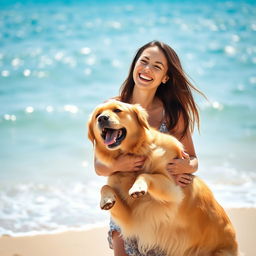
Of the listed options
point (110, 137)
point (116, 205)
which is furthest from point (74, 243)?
point (110, 137)

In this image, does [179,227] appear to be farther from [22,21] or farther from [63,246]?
[22,21]

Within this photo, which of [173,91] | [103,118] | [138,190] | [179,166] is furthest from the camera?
[173,91]

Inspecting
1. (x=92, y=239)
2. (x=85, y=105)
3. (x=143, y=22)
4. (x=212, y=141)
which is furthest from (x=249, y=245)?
(x=143, y=22)

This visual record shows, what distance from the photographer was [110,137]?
127 inches

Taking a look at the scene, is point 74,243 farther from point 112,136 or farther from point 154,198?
point 112,136

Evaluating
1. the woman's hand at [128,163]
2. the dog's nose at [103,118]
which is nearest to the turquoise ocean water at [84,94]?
the woman's hand at [128,163]

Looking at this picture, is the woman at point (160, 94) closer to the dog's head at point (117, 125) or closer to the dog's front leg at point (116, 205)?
the dog's front leg at point (116, 205)

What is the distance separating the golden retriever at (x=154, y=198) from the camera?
3.20 meters

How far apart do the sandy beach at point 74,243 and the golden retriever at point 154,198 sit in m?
0.99

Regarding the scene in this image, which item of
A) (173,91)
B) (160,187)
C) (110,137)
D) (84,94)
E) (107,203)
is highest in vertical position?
(84,94)

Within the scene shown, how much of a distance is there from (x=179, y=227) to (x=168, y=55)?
135 centimetres

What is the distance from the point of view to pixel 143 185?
9.70ft

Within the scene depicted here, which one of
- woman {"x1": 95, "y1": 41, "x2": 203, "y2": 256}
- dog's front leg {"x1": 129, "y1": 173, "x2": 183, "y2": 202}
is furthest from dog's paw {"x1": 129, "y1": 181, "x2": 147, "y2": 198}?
woman {"x1": 95, "y1": 41, "x2": 203, "y2": 256}

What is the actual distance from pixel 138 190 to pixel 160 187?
283 mm
